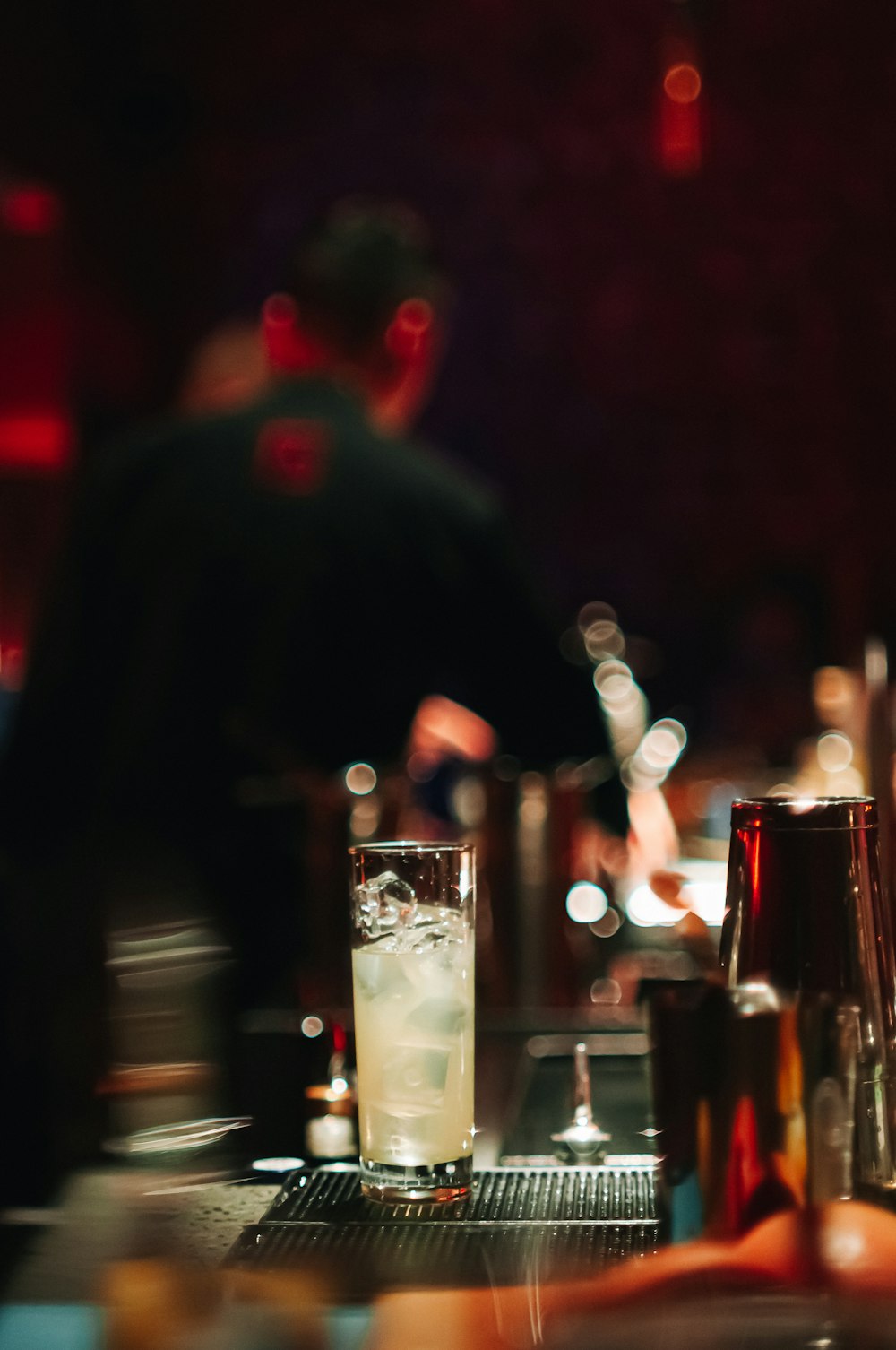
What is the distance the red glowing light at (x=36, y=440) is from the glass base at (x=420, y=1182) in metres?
2.91

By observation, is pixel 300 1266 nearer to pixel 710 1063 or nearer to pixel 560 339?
pixel 710 1063

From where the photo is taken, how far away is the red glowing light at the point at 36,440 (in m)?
3.44

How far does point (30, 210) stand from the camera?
3438 mm

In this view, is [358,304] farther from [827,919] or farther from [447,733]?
[827,919]

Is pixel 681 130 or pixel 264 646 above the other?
pixel 681 130

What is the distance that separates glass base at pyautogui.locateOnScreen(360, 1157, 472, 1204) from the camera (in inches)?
30.1

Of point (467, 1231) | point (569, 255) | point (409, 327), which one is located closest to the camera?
point (467, 1231)

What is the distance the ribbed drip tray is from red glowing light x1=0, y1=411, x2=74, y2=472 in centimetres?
286

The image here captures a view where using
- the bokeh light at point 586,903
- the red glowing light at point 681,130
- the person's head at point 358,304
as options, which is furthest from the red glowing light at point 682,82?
the bokeh light at point 586,903

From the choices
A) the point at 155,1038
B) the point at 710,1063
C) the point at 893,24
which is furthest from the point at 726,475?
the point at 710,1063

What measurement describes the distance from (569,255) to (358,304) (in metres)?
1.75

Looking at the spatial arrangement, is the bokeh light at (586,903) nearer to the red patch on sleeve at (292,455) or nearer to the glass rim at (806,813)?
the glass rim at (806,813)

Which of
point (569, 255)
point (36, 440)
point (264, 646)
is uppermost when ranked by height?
point (569, 255)

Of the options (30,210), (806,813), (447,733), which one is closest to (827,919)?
(806,813)
